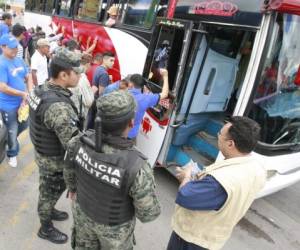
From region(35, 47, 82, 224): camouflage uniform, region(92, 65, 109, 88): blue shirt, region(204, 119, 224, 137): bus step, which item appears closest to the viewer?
region(35, 47, 82, 224): camouflage uniform

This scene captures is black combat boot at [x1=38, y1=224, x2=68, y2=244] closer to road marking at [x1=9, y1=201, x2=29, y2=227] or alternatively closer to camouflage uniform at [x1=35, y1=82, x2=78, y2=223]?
camouflage uniform at [x1=35, y1=82, x2=78, y2=223]

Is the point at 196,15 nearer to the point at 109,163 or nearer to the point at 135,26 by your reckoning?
the point at 135,26

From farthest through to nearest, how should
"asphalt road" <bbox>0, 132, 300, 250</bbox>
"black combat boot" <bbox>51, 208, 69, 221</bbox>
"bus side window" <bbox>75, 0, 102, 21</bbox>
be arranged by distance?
"bus side window" <bbox>75, 0, 102, 21</bbox>
"black combat boot" <bbox>51, 208, 69, 221</bbox>
"asphalt road" <bbox>0, 132, 300, 250</bbox>

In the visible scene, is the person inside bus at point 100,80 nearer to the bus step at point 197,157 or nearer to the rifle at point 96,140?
the bus step at point 197,157

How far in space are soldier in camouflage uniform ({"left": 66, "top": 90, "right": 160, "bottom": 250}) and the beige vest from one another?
271mm

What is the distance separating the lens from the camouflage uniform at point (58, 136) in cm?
251

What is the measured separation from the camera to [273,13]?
2965mm

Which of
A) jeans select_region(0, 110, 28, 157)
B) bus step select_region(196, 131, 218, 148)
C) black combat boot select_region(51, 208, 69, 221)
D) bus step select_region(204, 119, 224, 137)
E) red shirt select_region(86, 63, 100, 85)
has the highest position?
red shirt select_region(86, 63, 100, 85)

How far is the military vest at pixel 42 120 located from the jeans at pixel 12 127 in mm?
1368

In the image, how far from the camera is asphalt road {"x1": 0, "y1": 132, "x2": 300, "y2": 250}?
3.28 meters

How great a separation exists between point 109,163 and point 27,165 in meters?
3.13

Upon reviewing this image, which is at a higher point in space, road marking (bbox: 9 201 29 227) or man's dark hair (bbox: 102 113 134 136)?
man's dark hair (bbox: 102 113 134 136)

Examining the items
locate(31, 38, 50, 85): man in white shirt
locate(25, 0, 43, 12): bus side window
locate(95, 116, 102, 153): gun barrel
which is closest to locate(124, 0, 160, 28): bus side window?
locate(31, 38, 50, 85): man in white shirt

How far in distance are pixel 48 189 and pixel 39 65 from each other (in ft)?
9.71
